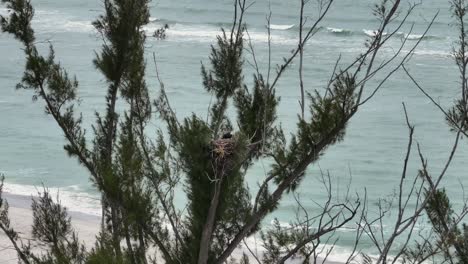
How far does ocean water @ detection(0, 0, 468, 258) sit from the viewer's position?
12992mm

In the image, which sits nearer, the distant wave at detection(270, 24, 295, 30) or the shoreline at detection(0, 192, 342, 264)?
the shoreline at detection(0, 192, 342, 264)

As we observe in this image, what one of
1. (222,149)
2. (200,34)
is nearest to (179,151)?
(222,149)

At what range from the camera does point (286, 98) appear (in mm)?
16422

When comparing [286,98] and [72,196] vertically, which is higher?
[286,98]

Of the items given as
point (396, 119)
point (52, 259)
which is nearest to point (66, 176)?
point (396, 119)

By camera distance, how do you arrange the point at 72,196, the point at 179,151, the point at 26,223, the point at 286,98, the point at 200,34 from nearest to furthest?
the point at 179,151, the point at 26,223, the point at 72,196, the point at 286,98, the point at 200,34

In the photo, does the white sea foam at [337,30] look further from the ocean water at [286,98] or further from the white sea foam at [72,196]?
the white sea foam at [72,196]

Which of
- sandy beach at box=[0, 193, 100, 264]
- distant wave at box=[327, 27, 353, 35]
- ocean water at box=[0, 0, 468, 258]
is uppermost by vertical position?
distant wave at box=[327, 27, 353, 35]

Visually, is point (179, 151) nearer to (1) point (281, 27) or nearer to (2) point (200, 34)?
(2) point (200, 34)

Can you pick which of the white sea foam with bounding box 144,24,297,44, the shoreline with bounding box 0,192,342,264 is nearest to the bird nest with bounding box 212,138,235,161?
the shoreline with bounding box 0,192,342,264

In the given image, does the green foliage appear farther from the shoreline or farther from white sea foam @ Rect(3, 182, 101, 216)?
white sea foam @ Rect(3, 182, 101, 216)

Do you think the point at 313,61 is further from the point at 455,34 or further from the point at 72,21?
the point at 72,21

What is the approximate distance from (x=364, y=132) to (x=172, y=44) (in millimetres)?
9470

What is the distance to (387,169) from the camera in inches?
525
